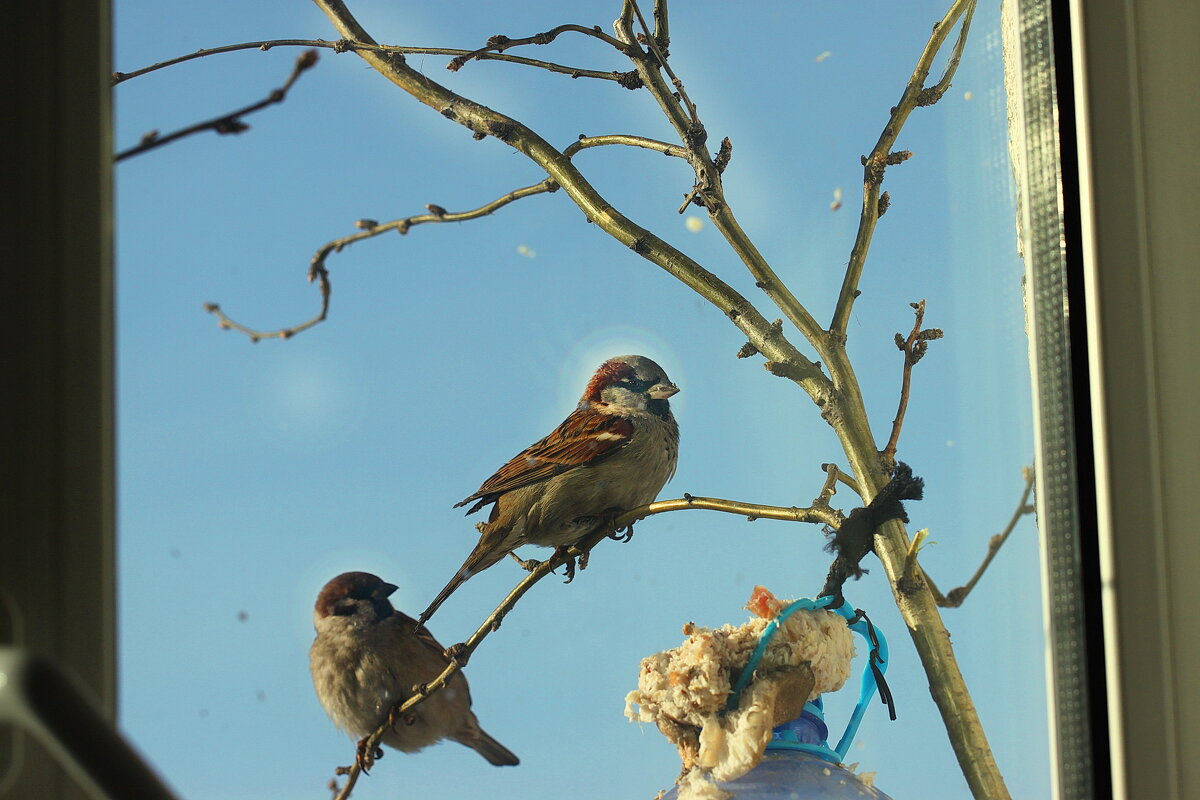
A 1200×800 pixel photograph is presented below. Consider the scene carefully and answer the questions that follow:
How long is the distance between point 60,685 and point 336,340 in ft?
1.52

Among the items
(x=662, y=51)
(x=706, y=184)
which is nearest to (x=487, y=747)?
(x=706, y=184)

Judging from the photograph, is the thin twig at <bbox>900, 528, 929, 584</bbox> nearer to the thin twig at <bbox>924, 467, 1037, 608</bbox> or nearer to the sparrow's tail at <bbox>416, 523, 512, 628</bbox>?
the thin twig at <bbox>924, 467, 1037, 608</bbox>

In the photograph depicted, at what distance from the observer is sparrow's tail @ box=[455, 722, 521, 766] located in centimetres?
81

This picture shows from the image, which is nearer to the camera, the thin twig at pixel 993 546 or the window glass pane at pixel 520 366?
the window glass pane at pixel 520 366

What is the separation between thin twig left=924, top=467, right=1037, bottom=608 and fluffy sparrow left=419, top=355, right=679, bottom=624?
31 cm

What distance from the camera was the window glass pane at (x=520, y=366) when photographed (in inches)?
30.2

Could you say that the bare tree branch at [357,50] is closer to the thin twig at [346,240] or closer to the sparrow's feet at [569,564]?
the thin twig at [346,240]

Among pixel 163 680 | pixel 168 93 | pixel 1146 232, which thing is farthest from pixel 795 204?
pixel 163 680

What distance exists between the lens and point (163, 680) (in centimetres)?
75

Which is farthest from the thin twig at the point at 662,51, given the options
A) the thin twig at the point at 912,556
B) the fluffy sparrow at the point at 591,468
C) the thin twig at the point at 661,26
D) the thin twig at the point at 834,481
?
the thin twig at the point at 912,556

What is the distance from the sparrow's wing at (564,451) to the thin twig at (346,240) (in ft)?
0.67

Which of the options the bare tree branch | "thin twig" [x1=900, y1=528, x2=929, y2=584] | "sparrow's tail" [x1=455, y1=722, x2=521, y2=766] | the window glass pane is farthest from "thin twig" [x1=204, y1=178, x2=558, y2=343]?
"thin twig" [x1=900, y1=528, x2=929, y2=584]

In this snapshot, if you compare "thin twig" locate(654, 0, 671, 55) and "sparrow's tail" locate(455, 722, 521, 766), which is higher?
"thin twig" locate(654, 0, 671, 55)

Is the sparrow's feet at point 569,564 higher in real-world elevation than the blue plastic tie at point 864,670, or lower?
higher
